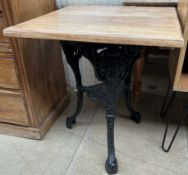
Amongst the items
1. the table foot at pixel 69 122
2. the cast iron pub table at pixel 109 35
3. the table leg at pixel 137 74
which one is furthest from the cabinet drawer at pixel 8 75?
the table leg at pixel 137 74

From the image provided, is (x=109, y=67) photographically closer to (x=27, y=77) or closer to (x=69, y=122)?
(x=27, y=77)

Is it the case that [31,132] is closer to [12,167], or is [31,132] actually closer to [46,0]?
[12,167]

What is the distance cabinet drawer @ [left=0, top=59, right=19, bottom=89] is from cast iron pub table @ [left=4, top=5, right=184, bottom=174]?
28 centimetres

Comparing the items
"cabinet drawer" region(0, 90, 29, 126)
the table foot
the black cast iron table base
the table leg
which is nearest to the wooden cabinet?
"cabinet drawer" region(0, 90, 29, 126)

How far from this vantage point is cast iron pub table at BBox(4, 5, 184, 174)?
→ 2.44 feet

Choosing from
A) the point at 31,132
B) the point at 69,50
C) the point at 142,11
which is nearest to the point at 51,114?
the point at 31,132

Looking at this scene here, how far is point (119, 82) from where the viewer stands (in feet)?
3.27

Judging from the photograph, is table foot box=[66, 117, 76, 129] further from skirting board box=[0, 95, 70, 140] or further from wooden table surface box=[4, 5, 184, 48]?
wooden table surface box=[4, 5, 184, 48]

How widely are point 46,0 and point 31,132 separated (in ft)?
2.55

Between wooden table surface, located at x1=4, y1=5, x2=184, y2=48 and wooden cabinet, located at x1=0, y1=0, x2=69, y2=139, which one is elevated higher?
wooden table surface, located at x1=4, y1=5, x2=184, y2=48

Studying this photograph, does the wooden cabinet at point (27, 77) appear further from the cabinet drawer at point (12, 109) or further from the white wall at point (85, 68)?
the white wall at point (85, 68)

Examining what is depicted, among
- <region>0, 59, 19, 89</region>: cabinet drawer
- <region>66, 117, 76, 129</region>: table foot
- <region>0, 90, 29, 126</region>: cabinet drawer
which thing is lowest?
<region>66, 117, 76, 129</region>: table foot

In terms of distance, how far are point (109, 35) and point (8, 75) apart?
0.67 meters

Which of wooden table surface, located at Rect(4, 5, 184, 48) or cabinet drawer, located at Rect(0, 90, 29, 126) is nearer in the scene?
wooden table surface, located at Rect(4, 5, 184, 48)
